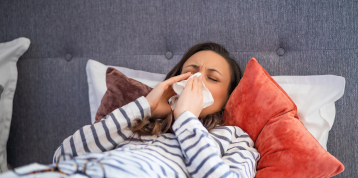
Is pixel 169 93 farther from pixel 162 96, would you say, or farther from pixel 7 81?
pixel 7 81

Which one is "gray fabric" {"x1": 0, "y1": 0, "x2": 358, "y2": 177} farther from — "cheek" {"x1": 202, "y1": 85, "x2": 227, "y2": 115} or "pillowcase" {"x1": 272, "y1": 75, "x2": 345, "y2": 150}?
"cheek" {"x1": 202, "y1": 85, "x2": 227, "y2": 115}

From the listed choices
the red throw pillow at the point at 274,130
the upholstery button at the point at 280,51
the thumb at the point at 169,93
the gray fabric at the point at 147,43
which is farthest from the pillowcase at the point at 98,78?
the upholstery button at the point at 280,51

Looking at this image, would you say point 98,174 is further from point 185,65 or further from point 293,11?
point 293,11

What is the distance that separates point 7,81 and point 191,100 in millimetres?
1106

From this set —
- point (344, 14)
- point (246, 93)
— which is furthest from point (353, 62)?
point (246, 93)

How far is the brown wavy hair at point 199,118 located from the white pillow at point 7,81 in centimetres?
86

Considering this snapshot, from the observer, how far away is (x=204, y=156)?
81 cm

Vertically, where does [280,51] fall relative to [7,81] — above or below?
above

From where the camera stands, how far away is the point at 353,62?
113 centimetres

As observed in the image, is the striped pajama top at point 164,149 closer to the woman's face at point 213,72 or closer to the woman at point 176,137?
the woman at point 176,137

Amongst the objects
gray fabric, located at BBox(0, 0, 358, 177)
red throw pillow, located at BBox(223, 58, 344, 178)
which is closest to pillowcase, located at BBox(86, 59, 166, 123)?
gray fabric, located at BBox(0, 0, 358, 177)

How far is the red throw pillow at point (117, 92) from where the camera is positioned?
1.13m

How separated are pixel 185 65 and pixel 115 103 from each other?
1.24ft

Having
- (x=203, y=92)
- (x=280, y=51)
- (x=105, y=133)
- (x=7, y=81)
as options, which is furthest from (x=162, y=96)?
(x=7, y=81)
